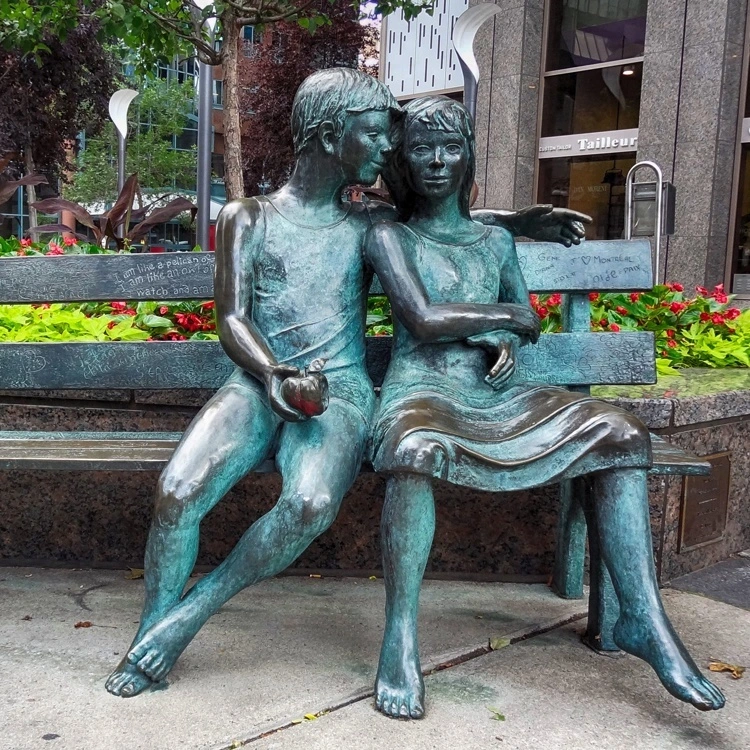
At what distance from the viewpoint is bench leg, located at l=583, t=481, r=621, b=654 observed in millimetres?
2783

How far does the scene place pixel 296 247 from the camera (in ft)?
9.05

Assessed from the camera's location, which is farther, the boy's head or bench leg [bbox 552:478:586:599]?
bench leg [bbox 552:478:586:599]

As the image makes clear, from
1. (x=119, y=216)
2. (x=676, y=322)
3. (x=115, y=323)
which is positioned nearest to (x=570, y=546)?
(x=676, y=322)

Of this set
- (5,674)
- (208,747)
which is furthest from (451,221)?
(5,674)

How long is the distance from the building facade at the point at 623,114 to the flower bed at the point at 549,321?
19.3 feet

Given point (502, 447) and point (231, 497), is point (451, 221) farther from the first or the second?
point (231, 497)

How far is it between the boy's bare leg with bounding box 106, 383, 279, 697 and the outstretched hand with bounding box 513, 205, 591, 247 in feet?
3.78

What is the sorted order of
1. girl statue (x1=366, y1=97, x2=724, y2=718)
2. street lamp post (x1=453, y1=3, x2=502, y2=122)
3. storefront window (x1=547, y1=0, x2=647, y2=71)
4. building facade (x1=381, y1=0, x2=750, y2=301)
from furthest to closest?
1. storefront window (x1=547, y1=0, x2=647, y2=71)
2. building facade (x1=381, y1=0, x2=750, y2=301)
3. street lamp post (x1=453, y1=3, x2=502, y2=122)
4. girl statue (x1=366, y1=97, x2=724, y2=718)

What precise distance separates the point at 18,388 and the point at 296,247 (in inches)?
52.7

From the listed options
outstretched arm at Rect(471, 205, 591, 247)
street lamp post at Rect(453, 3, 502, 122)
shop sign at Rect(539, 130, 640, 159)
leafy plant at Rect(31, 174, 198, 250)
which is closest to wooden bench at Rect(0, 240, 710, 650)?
outstretched arm at Rect(471, 205, 591, 247)

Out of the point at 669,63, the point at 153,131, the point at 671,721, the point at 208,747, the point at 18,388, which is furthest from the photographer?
the point at 153,131

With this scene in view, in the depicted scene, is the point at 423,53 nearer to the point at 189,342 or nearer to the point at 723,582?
the point at 189,342

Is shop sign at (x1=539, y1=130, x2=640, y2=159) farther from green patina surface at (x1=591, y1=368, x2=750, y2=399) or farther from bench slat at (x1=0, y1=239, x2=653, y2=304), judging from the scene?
bench slat at (x1=0, y1=239, x2=653, y2=304)

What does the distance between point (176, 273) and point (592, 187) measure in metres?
10.4
